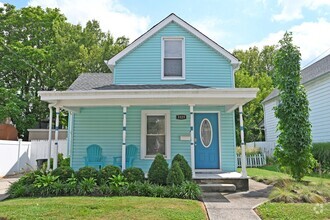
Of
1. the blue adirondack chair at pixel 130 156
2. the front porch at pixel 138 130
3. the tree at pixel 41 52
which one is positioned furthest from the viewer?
the tree at pixel 41 52

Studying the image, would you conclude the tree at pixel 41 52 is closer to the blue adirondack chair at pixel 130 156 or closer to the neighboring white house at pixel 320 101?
the blue adirondack chair at pixel 130 156

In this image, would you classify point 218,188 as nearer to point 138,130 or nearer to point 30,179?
point 138,130

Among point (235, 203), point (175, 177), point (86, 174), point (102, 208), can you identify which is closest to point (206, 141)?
point (175, 177)

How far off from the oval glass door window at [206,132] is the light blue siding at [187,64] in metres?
1.57

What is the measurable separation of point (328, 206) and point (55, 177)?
6.64m

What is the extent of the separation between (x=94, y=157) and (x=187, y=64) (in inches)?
199

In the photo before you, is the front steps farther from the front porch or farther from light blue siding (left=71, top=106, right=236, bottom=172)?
light blue siding (left=71, top=106, right=236, bottom=172)

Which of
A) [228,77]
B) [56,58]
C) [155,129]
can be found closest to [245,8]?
[228,77]

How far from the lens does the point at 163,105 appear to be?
970 centimetres

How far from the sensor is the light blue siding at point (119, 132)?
9.88 meters

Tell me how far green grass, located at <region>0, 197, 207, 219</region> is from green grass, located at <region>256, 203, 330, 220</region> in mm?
1272

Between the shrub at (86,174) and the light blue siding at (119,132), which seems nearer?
the shrub at (86,174)

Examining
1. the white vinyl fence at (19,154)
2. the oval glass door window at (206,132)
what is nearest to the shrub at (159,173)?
the oval glass door window at (206,132)

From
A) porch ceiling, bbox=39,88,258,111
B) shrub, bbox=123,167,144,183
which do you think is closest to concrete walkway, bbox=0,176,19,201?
porch ceiling, bbox=39,88,258,111
